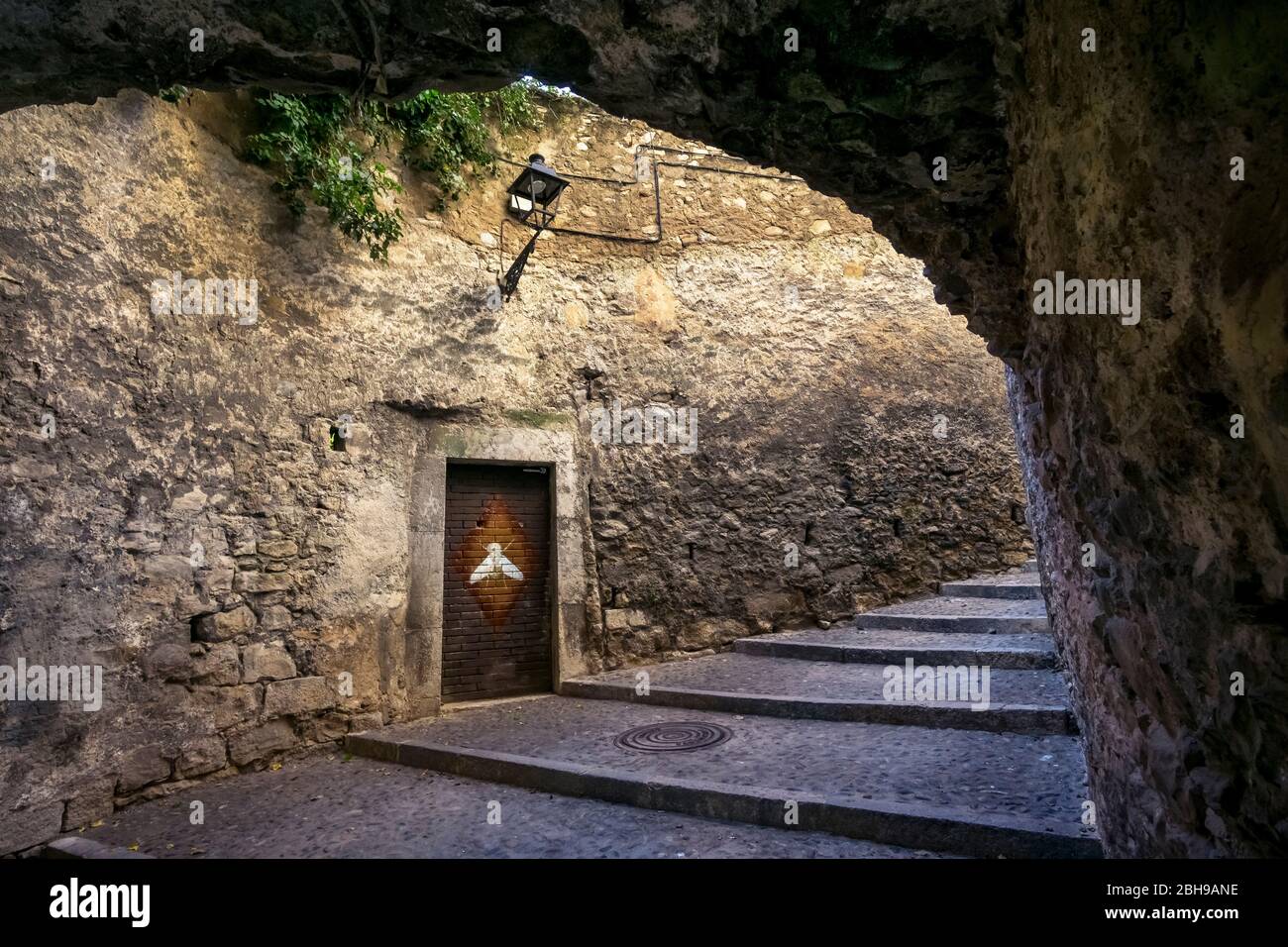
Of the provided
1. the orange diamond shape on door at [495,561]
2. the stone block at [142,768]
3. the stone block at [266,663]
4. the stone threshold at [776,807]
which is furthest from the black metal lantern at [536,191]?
the stone block at [142,768]

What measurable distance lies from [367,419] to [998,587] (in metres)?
5.25

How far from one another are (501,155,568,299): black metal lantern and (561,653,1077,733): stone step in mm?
3263

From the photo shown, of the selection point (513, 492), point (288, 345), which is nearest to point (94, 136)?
point (288, 345)

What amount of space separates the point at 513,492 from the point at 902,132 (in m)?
4.25

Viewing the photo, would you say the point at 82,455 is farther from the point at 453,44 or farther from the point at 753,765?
the point at 753,765

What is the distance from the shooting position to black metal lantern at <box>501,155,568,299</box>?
5.24 m

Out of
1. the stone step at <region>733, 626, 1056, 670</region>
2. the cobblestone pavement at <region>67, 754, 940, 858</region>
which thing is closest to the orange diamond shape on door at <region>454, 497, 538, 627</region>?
the cobblestone pavement at <region>67, 754, 940, 858</region>

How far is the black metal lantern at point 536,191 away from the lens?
17.1 ft

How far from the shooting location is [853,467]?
6.65 metres

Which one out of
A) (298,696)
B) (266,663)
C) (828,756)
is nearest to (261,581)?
(266,663)

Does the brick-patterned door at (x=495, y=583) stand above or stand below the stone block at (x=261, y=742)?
above

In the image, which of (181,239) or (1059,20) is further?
(181,239)

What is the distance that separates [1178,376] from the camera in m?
1.33

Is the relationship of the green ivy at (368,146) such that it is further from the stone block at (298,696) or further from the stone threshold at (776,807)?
the stone threshold at (776,807)
